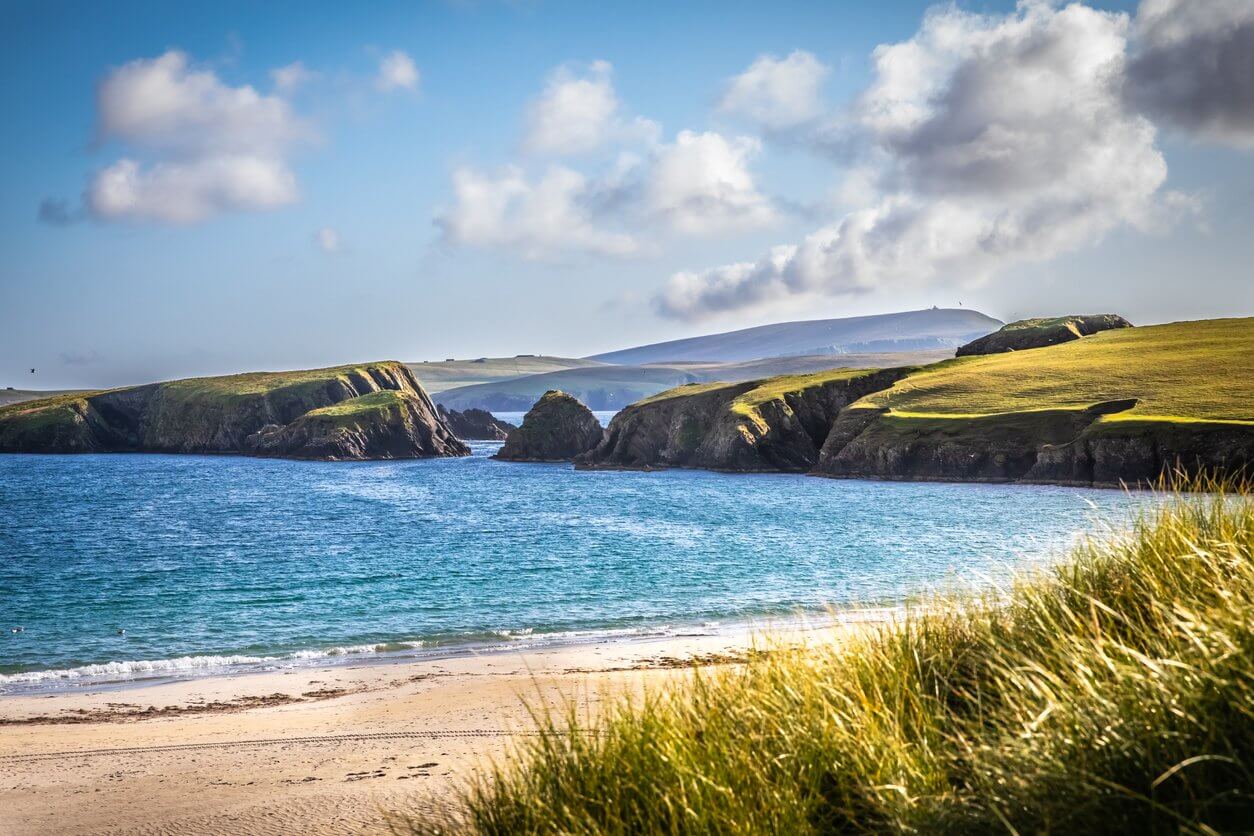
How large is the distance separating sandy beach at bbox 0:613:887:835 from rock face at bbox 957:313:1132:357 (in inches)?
4783

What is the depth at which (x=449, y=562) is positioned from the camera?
4366cm

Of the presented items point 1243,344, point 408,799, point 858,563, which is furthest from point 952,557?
point 1243,344

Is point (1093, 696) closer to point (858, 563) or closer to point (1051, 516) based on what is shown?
point (858, 563)

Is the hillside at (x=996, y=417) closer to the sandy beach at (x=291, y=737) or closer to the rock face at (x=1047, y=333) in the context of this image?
the rock face at (x=1047, y=333)

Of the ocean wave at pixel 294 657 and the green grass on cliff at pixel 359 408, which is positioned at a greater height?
the green grass on cliff at pixel 359 408

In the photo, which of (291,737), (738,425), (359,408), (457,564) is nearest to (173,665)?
(291,737)

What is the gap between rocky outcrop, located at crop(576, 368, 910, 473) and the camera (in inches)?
4244

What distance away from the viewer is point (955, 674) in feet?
28.7

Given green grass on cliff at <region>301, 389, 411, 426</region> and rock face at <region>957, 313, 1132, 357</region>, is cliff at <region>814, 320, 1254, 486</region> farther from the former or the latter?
green grass on cliff at <region>301, 389, 411, 426</region>

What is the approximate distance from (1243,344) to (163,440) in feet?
571

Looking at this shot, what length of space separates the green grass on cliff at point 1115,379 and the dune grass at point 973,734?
74.1 m

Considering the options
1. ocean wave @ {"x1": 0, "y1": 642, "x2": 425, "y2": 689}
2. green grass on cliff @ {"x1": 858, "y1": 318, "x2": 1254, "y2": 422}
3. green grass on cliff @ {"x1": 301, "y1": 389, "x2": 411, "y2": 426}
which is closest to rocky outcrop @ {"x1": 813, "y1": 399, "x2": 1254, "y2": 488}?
green grass on cliff @ {"x1": 858, "y1": 318, "x2": 1254, "y2": 422}

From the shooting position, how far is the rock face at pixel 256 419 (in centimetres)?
15088

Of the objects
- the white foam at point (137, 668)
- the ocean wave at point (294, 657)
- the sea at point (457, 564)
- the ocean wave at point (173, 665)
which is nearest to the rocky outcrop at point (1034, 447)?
the sea at point (457, 564)
